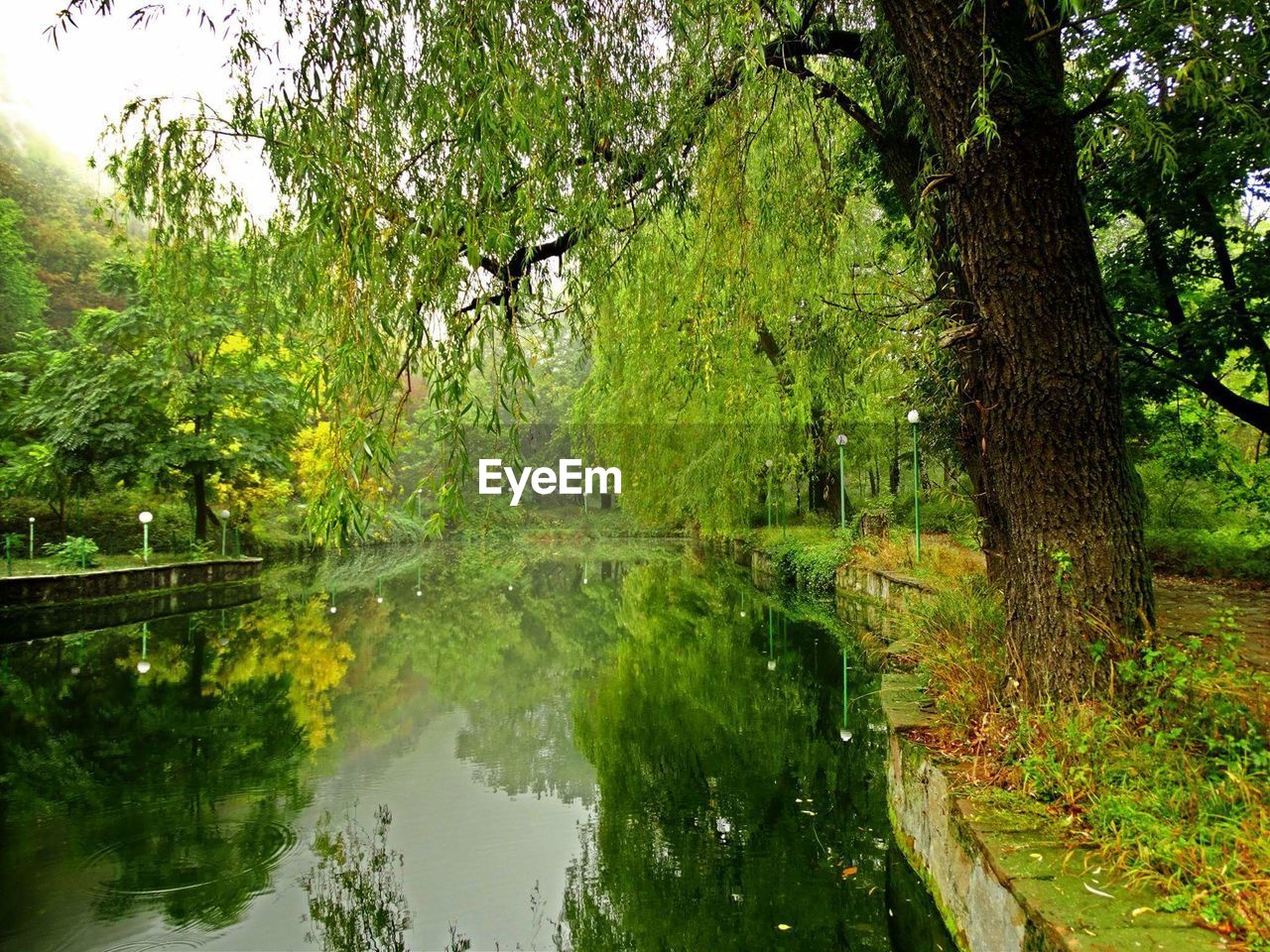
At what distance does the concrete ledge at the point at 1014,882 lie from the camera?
1.80m

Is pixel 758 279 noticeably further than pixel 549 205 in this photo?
Yes

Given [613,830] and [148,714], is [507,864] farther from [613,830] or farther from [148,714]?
[148,714]

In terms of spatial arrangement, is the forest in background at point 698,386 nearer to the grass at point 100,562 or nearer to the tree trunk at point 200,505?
the tree trunk at point 200,505

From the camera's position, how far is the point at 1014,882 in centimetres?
209

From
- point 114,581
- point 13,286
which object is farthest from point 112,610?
point 13,286

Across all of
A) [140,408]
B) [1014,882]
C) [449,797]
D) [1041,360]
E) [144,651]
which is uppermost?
[140,408]

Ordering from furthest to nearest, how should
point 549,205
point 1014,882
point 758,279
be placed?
point 758,279, point 549,205, point 1014,882

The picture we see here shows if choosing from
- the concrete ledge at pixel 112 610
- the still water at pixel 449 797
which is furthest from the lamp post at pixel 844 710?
the concrete ledge at pixel 112 610

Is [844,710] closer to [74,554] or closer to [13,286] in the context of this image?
[74,554]

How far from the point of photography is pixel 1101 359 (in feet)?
9.28

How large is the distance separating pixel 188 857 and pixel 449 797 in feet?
4.48

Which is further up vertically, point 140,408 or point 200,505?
point 140,408

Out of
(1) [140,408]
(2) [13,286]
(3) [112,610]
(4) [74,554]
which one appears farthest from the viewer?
(2) [13,286]

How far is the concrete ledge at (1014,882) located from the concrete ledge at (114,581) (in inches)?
467
